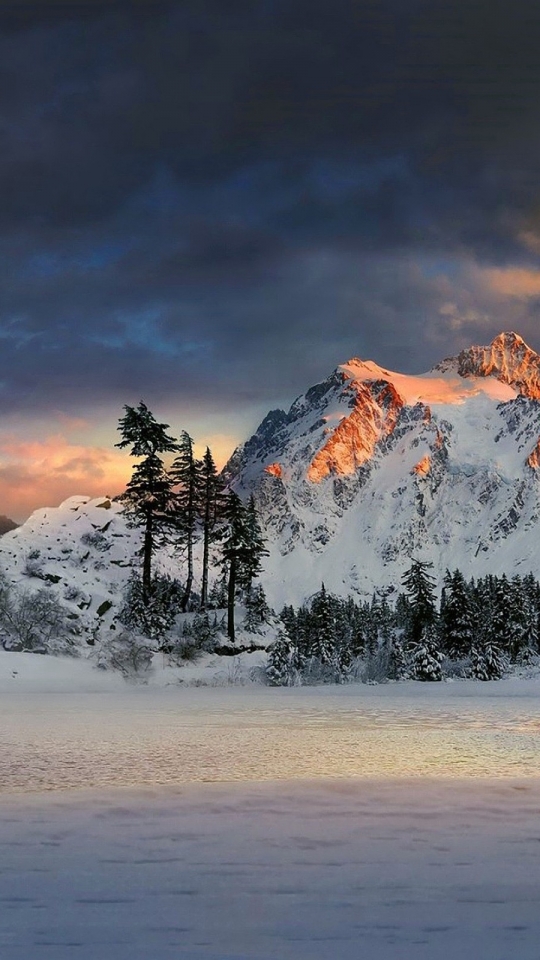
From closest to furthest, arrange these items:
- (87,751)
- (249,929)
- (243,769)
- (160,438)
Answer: (249,929)
(243,769)
(87,751)
(160,438)

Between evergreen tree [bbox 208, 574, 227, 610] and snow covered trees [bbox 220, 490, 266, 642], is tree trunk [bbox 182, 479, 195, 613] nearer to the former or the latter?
snow covered trees [bbox 220, 490, 266, 642]

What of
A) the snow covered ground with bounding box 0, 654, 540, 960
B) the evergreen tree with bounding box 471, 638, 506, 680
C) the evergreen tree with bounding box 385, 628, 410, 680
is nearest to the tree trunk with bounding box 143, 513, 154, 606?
the evergreen tree with bounding box 385, 628, 410, 680

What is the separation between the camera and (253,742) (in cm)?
1650

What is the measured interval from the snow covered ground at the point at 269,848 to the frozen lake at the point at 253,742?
0.29 feet

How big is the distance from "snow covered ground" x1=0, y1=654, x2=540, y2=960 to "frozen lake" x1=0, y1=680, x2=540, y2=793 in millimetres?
88

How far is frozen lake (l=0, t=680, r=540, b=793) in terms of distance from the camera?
12.3 m

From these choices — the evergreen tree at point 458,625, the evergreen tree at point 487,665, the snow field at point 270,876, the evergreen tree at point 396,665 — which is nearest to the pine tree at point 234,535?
the evergreen tree at point 396,665

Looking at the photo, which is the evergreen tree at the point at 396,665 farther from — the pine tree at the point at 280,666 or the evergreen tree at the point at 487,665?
the pine tree at the point at 280,666

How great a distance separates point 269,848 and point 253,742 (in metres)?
8.94

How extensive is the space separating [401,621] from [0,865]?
165731 mm

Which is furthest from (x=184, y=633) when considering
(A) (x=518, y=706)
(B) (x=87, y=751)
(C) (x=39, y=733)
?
(B) (x=87, y=751)

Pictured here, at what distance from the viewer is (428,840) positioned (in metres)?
7.98

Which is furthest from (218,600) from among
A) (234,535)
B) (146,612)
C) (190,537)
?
(146,612)

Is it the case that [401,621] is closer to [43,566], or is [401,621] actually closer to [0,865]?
[43,566]
